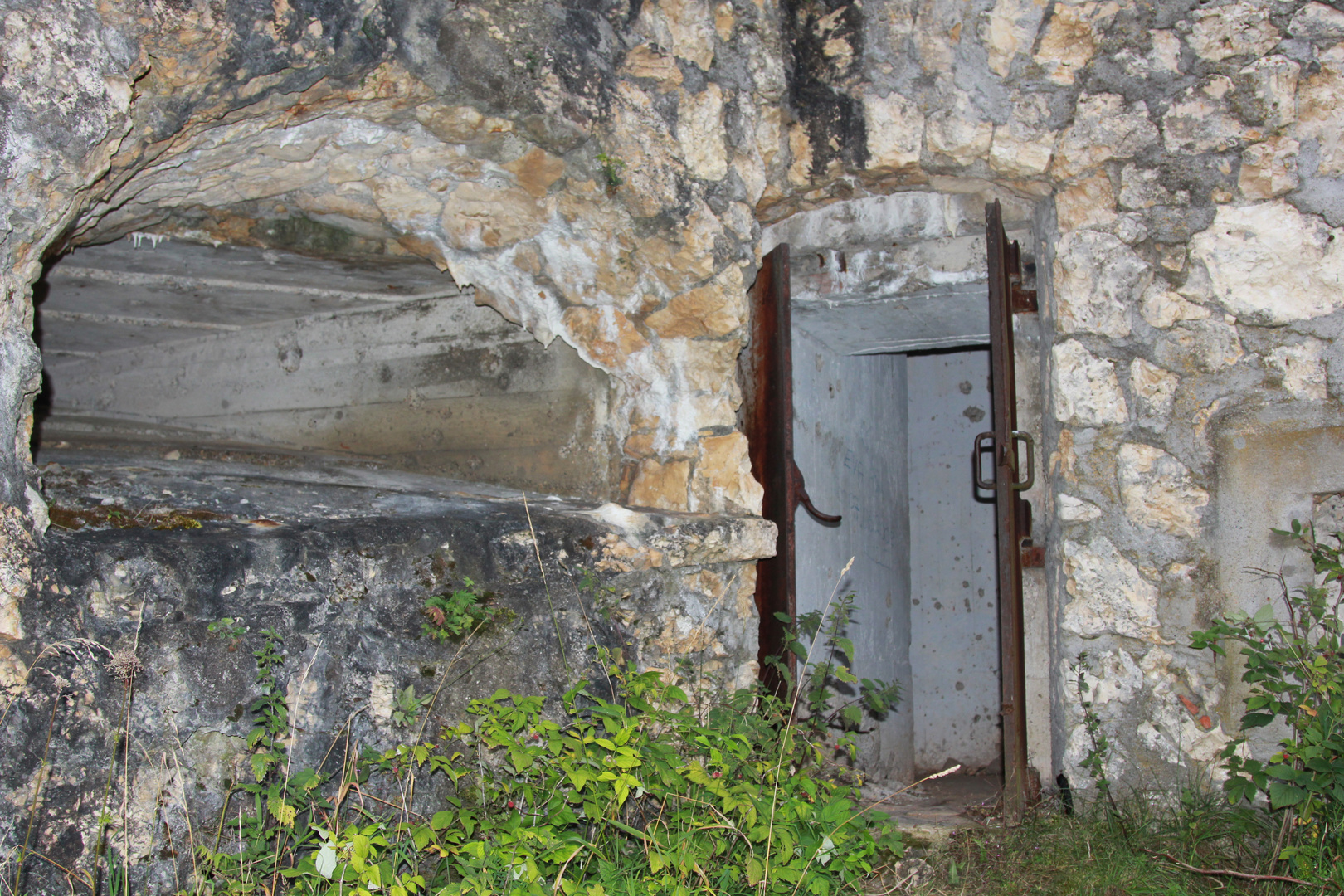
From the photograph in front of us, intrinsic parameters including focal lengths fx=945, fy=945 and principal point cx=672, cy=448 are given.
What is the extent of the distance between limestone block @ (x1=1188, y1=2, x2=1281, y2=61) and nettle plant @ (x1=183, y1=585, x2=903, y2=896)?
1776 millimetres

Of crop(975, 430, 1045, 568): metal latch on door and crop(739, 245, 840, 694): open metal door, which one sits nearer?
crop(975, 430, 1045, 568): metal latch on door

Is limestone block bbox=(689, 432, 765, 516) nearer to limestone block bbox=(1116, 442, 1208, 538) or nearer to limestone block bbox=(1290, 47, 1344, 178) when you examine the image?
limestone block bbox=(1116, 442, 1208, 538)

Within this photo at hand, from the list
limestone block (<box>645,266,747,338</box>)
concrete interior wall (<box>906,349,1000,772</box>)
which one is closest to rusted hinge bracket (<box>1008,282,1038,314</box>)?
limestone block (<box>645,266,747,338</box>)

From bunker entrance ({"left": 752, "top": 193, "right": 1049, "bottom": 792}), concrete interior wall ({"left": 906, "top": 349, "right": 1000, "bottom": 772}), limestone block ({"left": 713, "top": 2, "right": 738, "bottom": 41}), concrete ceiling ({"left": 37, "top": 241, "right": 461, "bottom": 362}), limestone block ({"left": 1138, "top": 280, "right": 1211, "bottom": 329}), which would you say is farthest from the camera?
concrete interior wall ({"left": 906, "top": 349, "right": 1000, "bottom": 772})

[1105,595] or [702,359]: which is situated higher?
[702,359]

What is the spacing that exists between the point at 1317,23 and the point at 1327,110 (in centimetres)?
22

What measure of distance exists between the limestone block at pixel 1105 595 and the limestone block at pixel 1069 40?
1263 millimetres

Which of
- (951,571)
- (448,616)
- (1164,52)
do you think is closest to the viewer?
(448,616)

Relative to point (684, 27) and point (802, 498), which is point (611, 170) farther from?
point (802, 498)

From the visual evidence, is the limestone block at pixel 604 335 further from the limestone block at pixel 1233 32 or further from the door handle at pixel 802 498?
the limestone block at pixel 1233 32

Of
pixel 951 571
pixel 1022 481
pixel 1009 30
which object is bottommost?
pixel 951 571

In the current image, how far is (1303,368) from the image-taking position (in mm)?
2311

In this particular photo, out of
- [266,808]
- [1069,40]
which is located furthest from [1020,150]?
[266,808]

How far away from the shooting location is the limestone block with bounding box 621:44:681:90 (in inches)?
99.0
